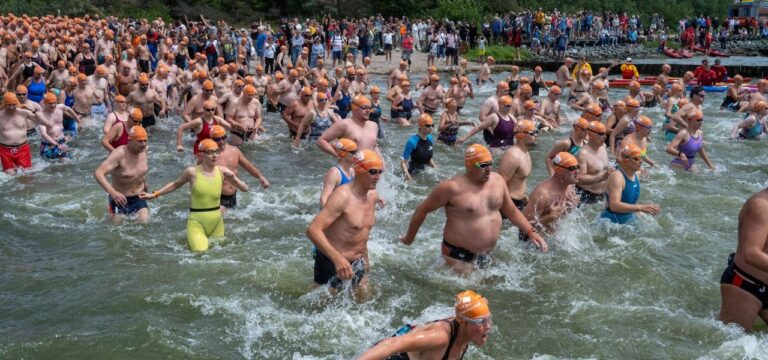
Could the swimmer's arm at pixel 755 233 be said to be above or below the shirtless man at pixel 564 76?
above

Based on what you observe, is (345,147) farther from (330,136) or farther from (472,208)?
(330,136)

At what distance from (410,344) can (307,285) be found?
3581 mm

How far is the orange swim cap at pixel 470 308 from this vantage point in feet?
14.4

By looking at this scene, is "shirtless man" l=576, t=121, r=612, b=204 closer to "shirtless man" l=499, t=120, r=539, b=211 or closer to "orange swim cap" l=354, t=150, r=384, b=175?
"shirtless man" l=499, t=120, r=539, b=211

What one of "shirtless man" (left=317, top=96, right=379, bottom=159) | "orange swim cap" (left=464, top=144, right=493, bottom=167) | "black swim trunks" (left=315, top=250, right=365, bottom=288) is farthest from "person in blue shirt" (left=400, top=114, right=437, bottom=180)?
"black swim trunks" (left=315, top=250, right=365, bottom=288)

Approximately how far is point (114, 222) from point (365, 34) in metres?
20.1

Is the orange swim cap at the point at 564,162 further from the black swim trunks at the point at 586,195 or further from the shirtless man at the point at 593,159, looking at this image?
the black swim trunks at the point at 586,195

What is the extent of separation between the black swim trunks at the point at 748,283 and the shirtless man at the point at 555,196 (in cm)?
209

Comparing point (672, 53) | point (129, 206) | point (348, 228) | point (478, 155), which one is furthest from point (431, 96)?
point (672, 53)

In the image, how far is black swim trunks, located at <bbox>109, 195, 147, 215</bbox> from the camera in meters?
9.23

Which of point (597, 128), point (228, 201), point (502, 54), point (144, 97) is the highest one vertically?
point (597, 128)

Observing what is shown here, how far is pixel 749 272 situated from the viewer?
5773mm

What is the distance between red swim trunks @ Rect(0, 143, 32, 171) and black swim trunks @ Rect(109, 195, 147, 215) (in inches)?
138

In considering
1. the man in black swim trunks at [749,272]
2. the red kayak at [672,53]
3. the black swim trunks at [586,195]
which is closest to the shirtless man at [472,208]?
the man in black swim trunks at [749,272]
